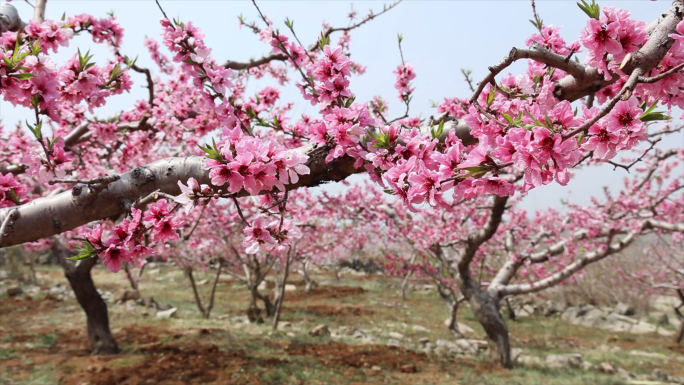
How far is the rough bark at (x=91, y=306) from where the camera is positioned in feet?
24.4

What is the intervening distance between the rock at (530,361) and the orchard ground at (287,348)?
29cm

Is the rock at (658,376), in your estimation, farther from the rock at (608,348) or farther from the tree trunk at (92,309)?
the tree trunk at (92,309)

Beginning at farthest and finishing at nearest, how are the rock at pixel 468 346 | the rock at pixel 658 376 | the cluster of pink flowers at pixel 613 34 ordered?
the rock at pixel 468 346 → the rock at pixel 658 376 → the cluster of pink flowers at pixel 613 34

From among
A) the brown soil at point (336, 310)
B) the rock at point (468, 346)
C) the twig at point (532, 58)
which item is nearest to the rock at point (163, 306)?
the brown soil at point (336, 310)

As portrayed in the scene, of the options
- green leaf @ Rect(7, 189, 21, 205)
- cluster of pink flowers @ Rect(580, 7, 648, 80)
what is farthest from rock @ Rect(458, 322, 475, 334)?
green leaf @ Rect(7, 189, 21, 205)

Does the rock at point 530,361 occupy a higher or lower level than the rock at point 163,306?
higher

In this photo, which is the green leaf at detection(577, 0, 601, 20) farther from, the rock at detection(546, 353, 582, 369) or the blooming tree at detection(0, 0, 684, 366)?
the rock at detection(546, 353, 582, 369)

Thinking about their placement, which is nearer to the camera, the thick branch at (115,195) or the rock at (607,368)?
the thick branch at (115,195)

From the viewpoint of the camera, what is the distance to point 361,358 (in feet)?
24.0

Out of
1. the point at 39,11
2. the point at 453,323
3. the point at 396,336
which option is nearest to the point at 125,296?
the point at 396,336

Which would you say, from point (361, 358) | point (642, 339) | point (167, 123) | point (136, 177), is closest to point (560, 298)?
point (642, 339)

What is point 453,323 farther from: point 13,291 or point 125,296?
point 13,291

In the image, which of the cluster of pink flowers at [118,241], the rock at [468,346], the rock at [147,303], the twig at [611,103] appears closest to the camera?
the twig at [611,103]

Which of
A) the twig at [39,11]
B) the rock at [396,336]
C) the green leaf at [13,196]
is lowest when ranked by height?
the rock at [396,336]
